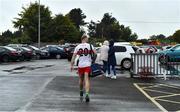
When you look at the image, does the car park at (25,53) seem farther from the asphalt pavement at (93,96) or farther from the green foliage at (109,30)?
the green foliage at (109,30)

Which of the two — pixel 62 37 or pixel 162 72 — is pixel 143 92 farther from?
pixel 62 37

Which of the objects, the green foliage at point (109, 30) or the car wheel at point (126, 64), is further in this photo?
the green foliage at point (109, 30)

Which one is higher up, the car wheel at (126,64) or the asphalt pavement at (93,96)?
the car wheel at (126,64)

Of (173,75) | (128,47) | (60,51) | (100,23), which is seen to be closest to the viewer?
(173,75)

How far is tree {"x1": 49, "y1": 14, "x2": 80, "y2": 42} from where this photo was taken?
9356cm

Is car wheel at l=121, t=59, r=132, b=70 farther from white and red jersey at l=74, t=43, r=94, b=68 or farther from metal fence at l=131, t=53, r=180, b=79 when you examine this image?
white and red jersey at l=74, t=43, r=94, b=68

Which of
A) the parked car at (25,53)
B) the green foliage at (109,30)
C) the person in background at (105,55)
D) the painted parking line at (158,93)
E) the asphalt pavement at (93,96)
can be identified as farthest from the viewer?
the green foliage at (109,30)

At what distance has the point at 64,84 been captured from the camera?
1933 cm

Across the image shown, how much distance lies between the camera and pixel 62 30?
96.9m

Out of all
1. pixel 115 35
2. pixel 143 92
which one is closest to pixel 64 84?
pixel 143 92

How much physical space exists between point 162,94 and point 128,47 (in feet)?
50.1

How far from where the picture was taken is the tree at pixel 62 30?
3684 inches

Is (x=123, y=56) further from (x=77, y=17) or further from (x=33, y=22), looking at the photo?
(x=77, y=17)

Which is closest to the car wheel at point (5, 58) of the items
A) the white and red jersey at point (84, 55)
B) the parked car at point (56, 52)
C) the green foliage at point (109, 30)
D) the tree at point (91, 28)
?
the parked car at point (56, 52)
